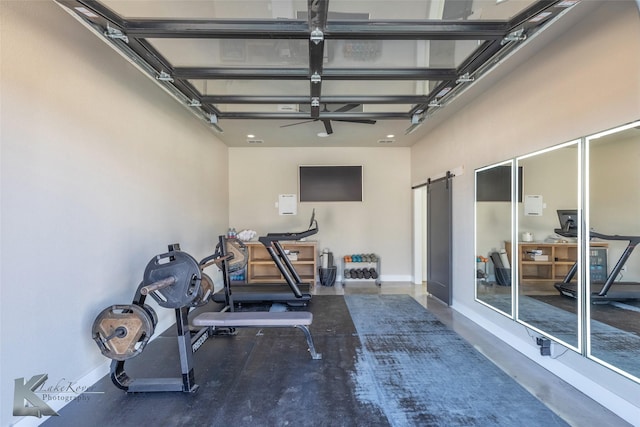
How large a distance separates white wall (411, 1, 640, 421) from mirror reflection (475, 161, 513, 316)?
13cm

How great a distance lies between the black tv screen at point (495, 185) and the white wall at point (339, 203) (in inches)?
103

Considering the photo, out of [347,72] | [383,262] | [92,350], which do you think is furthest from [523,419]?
[383,262]

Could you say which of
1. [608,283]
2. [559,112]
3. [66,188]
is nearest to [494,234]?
[608,283]

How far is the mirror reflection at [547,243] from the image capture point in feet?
7.67

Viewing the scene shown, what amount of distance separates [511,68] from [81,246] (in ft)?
14.9

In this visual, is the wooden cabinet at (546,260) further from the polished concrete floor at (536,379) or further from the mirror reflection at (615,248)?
the polished concrete floor at (536,379)

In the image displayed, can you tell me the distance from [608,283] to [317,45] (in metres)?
2.99

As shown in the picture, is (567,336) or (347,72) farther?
(347,72)

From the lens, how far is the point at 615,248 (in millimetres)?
2043

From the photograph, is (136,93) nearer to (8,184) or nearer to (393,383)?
(8,184)

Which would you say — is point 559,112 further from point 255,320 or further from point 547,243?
point 255,320

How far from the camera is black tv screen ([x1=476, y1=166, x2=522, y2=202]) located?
3088 mm

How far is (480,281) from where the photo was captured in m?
3.61

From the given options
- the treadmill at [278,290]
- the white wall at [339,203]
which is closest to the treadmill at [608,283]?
the treadmill at [278,290]
